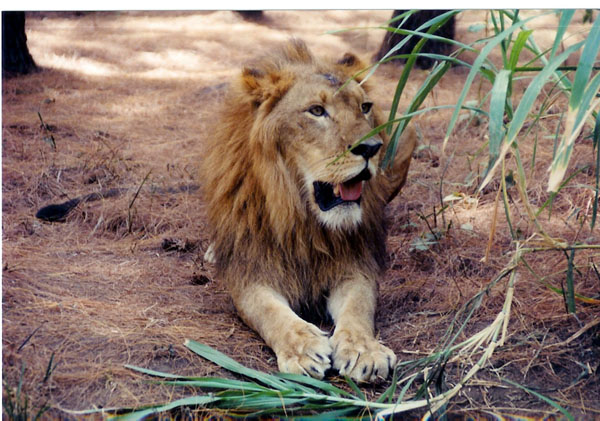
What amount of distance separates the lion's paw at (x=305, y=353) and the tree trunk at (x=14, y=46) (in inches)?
59.7

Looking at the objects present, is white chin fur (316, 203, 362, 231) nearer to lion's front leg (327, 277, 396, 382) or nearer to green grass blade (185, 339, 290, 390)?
lion's front leg (327, 277, 396, 382)

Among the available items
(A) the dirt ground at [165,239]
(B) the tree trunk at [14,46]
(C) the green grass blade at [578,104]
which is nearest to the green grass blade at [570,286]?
(A) the dirt ground at [165,239]

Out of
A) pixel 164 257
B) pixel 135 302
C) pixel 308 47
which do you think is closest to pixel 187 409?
pixel 135 302

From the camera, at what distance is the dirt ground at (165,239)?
2.56 m

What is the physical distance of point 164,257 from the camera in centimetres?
357

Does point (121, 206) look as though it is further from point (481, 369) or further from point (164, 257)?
point (481, 369)

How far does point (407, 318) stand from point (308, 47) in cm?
128

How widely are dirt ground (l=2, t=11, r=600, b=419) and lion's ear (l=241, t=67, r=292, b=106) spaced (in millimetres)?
265

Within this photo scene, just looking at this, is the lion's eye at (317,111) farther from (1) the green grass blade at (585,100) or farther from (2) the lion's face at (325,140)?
(1) the green grass blade at (585,100)

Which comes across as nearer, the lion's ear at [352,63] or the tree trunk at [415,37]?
the lion's ear at [352,63]

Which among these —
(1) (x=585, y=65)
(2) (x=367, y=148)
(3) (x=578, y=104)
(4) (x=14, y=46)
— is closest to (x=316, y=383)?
(2) (x=367, y=148)

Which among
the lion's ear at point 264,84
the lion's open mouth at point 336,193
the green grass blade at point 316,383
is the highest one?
the lion's ear at point 264,84

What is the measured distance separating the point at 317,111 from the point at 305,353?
970 mm

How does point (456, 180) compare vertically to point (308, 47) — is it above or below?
below
